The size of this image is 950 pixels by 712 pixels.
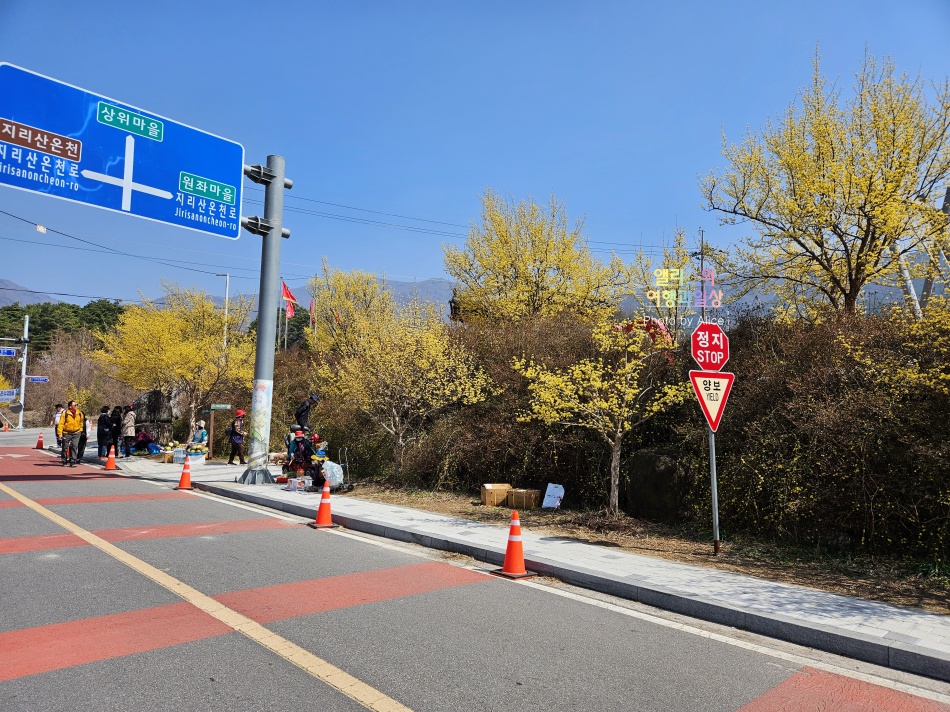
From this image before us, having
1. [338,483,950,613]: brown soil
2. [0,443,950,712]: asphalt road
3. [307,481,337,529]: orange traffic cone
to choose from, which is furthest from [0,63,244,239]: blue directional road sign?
[338,483,950,613]: brown soil

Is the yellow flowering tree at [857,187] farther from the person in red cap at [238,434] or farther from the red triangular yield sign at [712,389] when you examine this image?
the person in red cap at [238,434]

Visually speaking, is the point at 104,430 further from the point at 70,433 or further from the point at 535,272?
the point at 535,272

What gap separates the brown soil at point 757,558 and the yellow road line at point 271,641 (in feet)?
15.9

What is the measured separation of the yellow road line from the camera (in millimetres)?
3816

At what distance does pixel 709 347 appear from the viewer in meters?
8.20

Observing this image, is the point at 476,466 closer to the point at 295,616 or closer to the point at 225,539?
the point at 225,539

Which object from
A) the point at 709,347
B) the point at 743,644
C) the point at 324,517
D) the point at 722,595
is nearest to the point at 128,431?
the point at 324,517

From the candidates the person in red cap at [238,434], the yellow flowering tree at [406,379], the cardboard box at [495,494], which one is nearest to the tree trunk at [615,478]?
the cardboard box at [495,494]

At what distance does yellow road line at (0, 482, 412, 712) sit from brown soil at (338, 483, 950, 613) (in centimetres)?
485

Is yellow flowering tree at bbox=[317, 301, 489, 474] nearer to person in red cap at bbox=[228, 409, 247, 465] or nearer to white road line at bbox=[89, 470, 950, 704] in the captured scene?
person in red cap at bbox=[228, 409, 247, 465]

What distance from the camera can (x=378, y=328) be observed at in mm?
15328

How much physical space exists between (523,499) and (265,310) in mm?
7698

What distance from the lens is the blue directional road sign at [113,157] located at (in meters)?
11.4

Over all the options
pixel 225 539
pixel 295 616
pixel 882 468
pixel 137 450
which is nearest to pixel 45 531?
pixel 225 539
